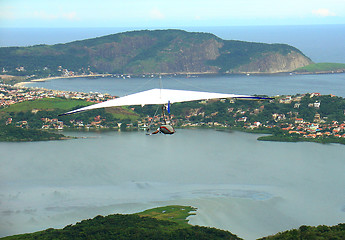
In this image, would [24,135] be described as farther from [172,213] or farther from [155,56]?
[155,56]

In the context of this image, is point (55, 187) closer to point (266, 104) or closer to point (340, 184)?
point (340, 184)

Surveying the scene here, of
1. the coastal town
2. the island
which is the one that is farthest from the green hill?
the island

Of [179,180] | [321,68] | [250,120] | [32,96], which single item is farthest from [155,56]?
[179,180]

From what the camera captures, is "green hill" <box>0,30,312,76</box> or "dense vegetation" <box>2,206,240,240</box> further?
"green hill" <box>0,30,312,76</box>

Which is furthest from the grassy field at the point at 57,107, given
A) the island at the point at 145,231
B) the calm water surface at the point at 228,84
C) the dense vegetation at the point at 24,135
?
the island at the point at 145,231

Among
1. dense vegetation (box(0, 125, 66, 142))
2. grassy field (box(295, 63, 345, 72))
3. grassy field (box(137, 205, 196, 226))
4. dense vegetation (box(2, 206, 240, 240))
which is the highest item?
grassy field (box(295, 63, 345, 72))

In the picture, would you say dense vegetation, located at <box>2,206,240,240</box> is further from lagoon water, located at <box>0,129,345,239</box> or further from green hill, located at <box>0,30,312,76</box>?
green hill, located at <box>0,30,312,76</box>

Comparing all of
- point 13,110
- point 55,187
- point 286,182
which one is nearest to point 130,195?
point 55,187
